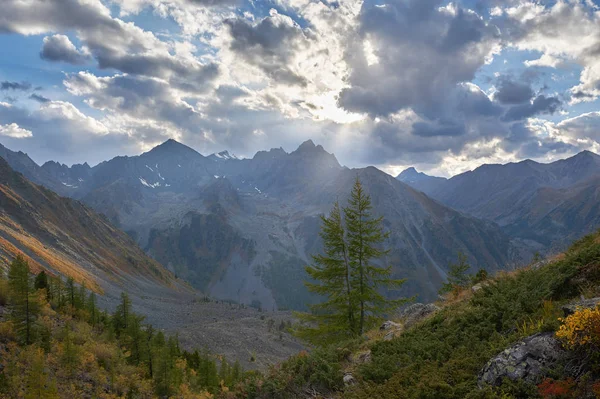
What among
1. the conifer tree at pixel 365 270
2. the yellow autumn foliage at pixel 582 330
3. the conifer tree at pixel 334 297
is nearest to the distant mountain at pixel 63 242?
the conifer tree at pixel 334 297

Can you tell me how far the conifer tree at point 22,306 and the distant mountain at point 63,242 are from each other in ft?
194

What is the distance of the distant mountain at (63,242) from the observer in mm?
95688

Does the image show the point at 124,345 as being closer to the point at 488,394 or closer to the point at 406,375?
the point at 406,375

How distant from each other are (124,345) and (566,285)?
120ft

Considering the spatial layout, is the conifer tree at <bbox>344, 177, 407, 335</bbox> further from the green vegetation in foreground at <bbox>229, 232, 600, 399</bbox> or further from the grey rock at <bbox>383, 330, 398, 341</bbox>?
the green vegetation in foreground at <bbox>229, 232, 600, 399</bbox>

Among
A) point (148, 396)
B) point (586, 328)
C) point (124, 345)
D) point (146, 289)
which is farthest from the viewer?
point (146, 289)

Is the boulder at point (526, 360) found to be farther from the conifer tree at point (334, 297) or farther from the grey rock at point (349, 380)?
the conifer tree at point (334, 297)

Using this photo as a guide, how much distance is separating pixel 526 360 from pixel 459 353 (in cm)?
218

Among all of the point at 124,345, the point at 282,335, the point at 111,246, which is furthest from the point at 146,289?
the point at 124,345

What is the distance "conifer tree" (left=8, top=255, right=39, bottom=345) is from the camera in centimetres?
2190

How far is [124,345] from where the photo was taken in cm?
3353

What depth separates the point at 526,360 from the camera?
279 inches

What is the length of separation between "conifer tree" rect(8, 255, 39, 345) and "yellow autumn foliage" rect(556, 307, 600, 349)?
1100 inches

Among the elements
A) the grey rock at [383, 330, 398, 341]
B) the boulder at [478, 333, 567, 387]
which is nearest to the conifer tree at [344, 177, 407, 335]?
the grey rock at [383, 330, 398, 341]
